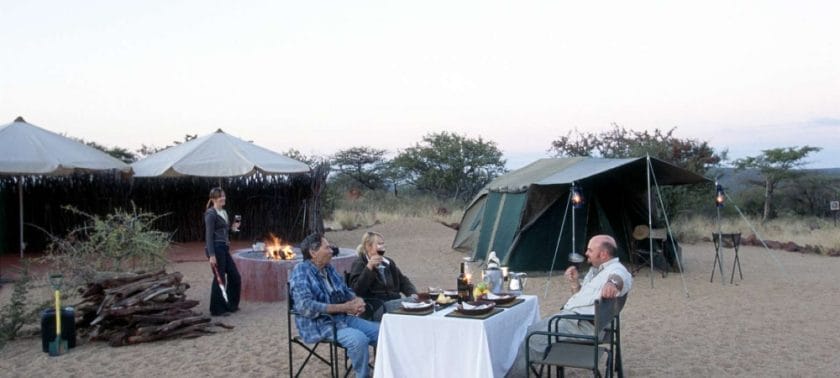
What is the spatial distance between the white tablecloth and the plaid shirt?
0.54m

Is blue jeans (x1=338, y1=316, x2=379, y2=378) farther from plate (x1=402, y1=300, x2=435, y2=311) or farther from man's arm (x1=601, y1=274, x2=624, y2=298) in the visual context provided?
man's arm (x1=601, y1=274, x2=624, y2=298)

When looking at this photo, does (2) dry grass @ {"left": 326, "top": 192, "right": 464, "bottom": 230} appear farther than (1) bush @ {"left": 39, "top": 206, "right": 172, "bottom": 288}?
Yes

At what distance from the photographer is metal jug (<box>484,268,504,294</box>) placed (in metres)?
4.83

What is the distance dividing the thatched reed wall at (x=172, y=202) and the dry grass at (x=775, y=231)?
8215 mm

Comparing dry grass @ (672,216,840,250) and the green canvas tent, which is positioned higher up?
the green canvas tent

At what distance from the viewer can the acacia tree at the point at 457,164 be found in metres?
29.1

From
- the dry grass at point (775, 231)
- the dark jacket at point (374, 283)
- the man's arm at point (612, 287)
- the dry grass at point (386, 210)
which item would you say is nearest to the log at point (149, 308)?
the dark jacket at point (374, 283)

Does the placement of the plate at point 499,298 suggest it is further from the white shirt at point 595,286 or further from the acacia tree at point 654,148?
the acacia tree at point 654,148

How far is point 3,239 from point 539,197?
967cm

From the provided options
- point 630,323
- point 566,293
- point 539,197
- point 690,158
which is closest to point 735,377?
point 630,323

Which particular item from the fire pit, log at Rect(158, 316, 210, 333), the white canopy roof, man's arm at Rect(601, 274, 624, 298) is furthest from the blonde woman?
the white canopy roof

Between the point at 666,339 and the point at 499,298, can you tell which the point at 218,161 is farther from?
the point at 499,298

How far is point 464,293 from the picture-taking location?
449cm

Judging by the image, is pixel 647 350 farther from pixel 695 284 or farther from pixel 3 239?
pixel 3 239
